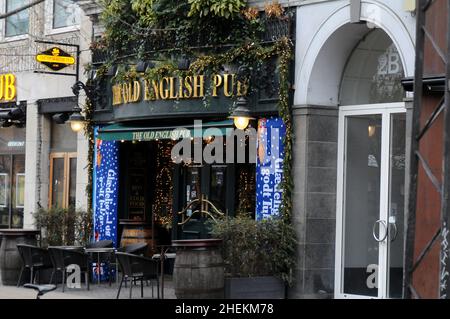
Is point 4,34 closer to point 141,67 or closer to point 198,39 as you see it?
point 141,67

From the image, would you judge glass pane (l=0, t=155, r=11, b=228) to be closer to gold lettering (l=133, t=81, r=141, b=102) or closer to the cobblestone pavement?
the cobblestone pavement

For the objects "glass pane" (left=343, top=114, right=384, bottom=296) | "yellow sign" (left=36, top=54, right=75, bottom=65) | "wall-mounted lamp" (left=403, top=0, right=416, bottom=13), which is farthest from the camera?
"yellow sign" (left=36, top=54, right=75, bottom=65)

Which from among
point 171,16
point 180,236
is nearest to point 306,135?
point 171,16

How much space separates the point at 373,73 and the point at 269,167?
214 cm

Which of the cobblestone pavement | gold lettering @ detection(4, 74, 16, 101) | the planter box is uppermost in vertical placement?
gold lettering @ detection(4, 74, 16, 101)

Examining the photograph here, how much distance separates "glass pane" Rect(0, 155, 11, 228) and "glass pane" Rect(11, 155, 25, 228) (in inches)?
8.1

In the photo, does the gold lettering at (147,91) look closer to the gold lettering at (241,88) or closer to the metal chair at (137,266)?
the gold lettering at (241,88)

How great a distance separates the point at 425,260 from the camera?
1036 centimetres

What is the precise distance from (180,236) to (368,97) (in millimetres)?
5083

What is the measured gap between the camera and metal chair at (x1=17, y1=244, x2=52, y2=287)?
1577cm

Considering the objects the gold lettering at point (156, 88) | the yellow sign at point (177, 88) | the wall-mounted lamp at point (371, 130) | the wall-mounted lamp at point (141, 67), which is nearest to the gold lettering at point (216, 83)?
the yellow sign at point (177, 88)

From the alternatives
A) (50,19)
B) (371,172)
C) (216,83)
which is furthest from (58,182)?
(371,172)

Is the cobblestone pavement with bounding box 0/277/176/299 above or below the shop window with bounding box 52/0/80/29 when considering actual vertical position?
below

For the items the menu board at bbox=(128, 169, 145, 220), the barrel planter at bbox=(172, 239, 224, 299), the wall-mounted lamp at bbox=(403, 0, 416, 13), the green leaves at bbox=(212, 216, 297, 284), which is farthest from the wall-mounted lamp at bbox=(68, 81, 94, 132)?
the wall-mounted lamp at bbox=(403, 0, 416, 13)
